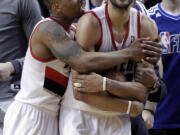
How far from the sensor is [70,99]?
2.91 meters

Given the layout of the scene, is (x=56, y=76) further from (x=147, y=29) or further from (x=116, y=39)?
(x=147, y=29)

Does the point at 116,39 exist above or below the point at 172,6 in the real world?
above

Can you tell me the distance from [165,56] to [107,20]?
1256 mm

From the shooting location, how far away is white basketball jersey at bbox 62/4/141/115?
9.09 ft

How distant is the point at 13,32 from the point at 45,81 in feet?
A: 2.88

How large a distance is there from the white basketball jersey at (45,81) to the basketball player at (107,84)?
8 cm

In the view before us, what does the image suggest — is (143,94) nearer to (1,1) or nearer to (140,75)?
(140,75)

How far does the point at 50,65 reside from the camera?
2896 millimetres

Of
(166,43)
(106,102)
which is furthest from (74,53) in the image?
(166,43)

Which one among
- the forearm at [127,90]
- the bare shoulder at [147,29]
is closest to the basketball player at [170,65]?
the bare shoulder at [147,29]

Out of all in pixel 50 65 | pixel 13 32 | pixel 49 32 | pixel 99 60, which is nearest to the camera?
pixel 99 60

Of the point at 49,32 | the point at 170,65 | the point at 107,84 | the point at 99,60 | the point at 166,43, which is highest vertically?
the point at 49,32

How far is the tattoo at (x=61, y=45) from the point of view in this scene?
8.91ft

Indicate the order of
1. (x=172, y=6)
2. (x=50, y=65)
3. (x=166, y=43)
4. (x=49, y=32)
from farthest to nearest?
(x=172, y=6) → (x=166, y=43) → (x=50, y=65) → (x=49, y=32)
